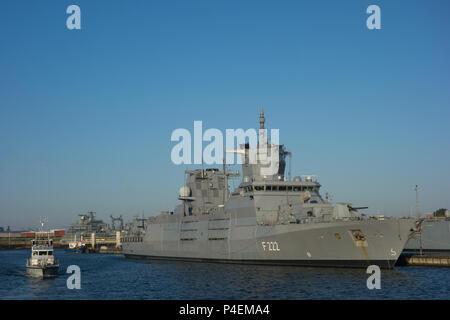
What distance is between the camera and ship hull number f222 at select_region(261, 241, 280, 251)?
1650 inches

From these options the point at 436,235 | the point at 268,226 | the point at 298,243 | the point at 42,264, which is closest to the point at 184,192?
the point at 268,226

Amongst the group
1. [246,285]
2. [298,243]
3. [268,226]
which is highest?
[268,226]

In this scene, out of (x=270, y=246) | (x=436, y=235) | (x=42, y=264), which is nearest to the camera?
(x=42, y=264)

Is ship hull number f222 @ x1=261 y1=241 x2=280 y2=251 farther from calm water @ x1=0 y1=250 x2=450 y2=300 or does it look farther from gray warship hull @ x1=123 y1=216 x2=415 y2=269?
calm water @ x1=0 y1=250 x2=450 y2=300

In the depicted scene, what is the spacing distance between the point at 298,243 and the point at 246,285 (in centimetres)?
884

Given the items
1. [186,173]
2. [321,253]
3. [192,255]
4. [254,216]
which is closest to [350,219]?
[321,253]

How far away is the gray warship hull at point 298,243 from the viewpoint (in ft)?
120

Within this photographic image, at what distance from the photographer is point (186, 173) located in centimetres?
6425

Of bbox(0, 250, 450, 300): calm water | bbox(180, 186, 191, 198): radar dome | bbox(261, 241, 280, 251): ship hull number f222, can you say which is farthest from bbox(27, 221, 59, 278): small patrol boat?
bbox(180, 186, 191, 198): radar dome

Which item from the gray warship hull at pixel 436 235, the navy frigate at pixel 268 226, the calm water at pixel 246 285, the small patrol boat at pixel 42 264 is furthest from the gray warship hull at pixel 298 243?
the gray warship hull at pixel 436 235

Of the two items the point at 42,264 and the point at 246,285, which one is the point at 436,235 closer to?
the point at 246,285

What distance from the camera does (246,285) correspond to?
32750 mm
